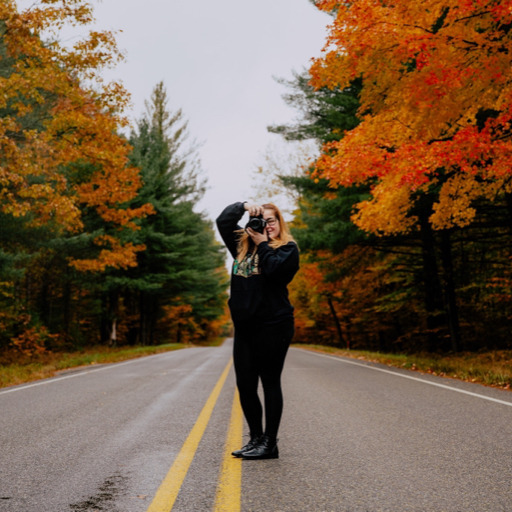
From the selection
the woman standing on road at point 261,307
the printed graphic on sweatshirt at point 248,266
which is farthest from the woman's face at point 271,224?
Result: the printed graphic on sweatshirt at point 248,266

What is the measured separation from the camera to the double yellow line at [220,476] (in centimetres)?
279

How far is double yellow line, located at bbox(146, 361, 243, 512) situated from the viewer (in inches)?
110

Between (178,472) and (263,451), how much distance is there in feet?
2.25

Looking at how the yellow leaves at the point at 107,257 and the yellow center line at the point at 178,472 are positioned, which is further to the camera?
the yellow leaves at the point at 107,257

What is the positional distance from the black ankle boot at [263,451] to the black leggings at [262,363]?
0.18ft

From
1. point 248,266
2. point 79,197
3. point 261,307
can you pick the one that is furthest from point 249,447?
point 79,197

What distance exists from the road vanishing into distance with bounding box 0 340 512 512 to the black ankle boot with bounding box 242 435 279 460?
50 millimetres

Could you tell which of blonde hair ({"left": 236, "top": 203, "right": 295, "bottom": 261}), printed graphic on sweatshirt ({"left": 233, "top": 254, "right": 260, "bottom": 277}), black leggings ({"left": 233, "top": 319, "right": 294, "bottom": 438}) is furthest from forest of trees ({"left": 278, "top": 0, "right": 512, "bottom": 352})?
black leggings ({"left": 233, "top": 319, "right": 294, "bottom": 438})

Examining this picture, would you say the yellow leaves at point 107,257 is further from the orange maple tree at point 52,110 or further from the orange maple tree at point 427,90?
the orange maple tree at point 427,90

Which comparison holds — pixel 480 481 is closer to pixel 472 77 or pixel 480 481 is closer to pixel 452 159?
pixel 452 159

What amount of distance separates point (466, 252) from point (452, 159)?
10431 millimetres

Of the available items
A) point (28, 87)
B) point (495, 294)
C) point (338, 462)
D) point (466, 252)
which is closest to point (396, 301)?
point (466, 252)

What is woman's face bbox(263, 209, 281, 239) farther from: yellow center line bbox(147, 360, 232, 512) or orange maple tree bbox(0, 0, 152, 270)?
orange maple tree bbox(0, 0, 152, 270)

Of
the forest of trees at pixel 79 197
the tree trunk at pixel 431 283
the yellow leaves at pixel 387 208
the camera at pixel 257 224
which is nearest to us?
the camera at pixel 257 224
